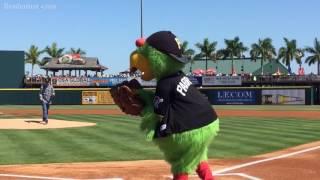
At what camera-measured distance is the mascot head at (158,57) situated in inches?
190

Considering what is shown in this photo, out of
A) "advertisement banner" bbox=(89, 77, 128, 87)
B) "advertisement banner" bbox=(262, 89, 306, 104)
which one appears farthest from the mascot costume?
"advertisement banner" bbox=(89, 77, 128, 87)

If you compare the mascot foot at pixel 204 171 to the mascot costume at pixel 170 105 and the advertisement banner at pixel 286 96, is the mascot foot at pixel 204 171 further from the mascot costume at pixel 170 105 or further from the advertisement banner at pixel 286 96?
the advertisement banner at pixel 286 96

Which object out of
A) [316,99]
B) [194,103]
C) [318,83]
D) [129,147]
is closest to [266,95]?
[316,99]

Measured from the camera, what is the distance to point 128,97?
4.86 m

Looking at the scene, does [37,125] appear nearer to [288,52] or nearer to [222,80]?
[222,80]

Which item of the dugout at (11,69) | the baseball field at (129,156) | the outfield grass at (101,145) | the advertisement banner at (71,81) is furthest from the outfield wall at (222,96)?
the baseball field at (129,156)

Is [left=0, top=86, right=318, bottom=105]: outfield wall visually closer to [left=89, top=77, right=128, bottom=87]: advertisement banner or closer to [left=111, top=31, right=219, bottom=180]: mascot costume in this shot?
[left=89, top=77, right=128, bottom=87]: advertisement banner

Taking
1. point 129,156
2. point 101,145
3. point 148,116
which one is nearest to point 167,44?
point 148,116

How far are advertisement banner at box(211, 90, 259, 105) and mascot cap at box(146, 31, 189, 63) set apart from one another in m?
43.6

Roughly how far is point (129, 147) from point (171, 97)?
7.47 meters

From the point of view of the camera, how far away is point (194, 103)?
4.81 m

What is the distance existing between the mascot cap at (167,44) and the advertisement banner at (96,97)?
43711 mm

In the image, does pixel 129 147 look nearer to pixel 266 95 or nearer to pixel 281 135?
pixel 281 135

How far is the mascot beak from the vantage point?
4906mm
